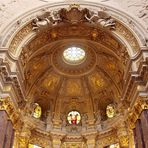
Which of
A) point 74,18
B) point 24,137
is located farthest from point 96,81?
point 24,137

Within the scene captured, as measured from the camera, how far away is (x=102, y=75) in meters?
21.2

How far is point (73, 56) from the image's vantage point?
21.9 metres

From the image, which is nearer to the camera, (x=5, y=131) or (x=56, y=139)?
(x=5, y=131)

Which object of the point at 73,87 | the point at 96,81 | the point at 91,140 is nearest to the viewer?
the point at 91,140

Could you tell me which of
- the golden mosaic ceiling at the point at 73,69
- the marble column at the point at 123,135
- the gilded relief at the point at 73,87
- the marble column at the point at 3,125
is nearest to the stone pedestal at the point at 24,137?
the golden mosaic ceiling at the point at 73,69

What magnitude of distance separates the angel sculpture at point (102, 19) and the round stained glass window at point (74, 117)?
8057 mm

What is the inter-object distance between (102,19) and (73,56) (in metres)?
5.42

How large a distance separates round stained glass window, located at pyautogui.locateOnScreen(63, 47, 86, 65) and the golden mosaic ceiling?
0.32 m

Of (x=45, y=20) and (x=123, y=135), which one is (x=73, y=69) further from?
(x=123, y=135)

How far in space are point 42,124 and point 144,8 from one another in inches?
401

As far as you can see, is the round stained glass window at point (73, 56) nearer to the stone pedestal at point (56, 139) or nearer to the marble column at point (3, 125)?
the stone pedestal at point (56, 139)

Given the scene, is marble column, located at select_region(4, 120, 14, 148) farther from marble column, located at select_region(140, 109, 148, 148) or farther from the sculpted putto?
marble column, located at select_region(140, 109, 148, 148)

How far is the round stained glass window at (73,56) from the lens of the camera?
21675mm

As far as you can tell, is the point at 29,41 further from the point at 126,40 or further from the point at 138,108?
the point at 138,108
